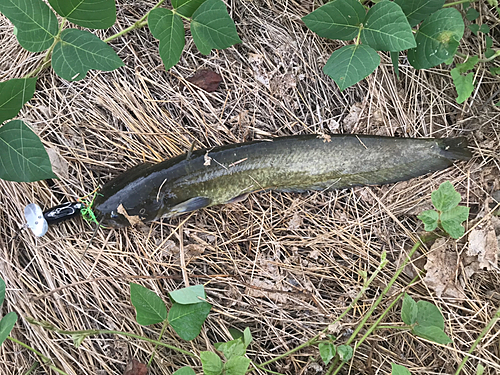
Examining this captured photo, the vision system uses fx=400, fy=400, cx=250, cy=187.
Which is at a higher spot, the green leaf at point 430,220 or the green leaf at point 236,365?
the green leaf at point 430,220

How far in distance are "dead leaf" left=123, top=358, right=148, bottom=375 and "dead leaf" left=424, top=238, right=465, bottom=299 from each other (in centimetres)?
169

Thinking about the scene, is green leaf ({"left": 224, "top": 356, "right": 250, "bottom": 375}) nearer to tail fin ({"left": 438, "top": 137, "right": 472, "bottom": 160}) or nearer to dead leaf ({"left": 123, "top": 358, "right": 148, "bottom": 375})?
dead leaf ({"left": 123, "top": 358, "right": 148, "bottom": 375})

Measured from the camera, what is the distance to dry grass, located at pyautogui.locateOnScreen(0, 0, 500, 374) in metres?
2.33

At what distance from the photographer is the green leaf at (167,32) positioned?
2.13 metres

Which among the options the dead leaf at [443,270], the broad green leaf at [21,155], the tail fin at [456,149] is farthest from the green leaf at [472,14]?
the broad green leaf at [21,155]

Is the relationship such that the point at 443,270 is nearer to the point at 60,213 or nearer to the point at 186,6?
the point at 186,6

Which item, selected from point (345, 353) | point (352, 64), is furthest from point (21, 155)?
point (345, 353)

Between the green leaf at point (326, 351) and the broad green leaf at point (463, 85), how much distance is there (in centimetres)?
157

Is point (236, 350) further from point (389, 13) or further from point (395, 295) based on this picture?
point (389, 13)

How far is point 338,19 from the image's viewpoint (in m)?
2.15

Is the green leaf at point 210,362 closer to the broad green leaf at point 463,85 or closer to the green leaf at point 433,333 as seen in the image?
the green leaf at point 433,333

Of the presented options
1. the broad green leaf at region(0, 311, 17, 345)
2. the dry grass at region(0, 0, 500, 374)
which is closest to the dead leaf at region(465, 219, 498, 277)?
the dry grass at region(0, 0, 500, 374)

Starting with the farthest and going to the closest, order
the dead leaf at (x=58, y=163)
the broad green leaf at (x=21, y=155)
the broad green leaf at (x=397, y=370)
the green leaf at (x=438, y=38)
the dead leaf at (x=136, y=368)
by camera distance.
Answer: the dead leaf at (x=58, y=163), the dead leaf at (x=136, y=368), the green leaf at (x=438, y=38), the broad green leaf at (x=21, y=155), the broad green leaf at (x=397, y=370)

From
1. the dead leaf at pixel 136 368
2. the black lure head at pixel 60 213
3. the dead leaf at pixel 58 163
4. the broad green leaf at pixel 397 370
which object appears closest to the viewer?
the broad green leaf at pixel 397 370
